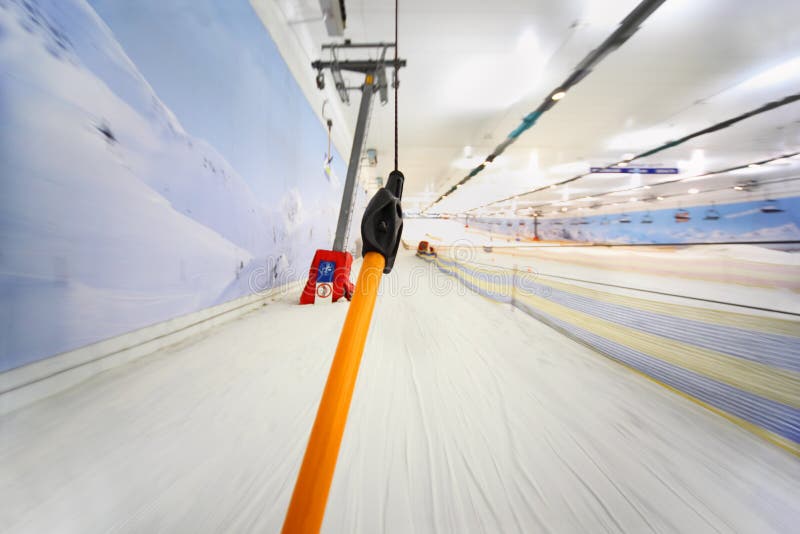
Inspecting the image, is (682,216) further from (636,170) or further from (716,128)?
(716,128)

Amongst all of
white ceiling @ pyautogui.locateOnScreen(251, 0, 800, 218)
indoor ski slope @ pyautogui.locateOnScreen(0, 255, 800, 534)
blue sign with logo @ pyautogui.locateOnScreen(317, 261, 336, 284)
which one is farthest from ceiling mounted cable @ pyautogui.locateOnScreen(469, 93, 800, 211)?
blue sign with logo @ pyautogui.locateOnScreen(317, 261, 336, 284)

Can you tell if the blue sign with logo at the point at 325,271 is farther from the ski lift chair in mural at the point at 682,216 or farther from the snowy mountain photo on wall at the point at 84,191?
the ski lift chair in mural at the point at 682,216

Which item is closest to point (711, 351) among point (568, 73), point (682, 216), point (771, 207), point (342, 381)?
point (342, 381)

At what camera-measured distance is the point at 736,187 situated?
9.06 metres

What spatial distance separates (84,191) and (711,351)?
2.91 m

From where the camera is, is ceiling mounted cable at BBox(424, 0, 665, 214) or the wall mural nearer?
ceiling mounted cable at BBox(424, 0, 665, 214)

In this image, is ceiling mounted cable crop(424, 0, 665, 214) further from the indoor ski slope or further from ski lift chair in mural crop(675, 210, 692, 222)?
ski lift chair in mural crop(675, 210, 692, 222)

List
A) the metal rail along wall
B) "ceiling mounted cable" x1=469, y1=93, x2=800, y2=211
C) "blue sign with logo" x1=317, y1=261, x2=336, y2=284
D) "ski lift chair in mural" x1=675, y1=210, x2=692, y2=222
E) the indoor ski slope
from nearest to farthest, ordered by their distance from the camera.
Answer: the indoor ski slope < the metal rail along wall < "blue sign with logo" x1=317, y1=261, x2=336, y2=284 < "ceiling mounted cable" x1=469, y1=93, x2=800, y2=211 < "ski lift chair in mural" x1=675, y1=210, x2=692, y2=222

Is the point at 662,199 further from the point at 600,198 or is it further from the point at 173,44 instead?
the point at 173,44

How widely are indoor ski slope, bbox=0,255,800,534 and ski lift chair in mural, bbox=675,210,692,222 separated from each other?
44.1ft

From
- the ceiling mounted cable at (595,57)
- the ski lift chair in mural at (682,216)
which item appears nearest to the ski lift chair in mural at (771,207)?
the ski lift chair in mural at (682,216)

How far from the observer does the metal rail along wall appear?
92 cm

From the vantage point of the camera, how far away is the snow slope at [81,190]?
94 centimetres

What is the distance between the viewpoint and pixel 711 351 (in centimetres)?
113
